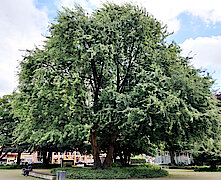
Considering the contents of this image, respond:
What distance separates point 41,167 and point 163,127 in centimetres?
2538

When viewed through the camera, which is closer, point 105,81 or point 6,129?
point 105,81

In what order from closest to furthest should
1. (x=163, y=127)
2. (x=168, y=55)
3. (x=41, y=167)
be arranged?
1. (x=163, y=127)
2. (x=168, y=55)
3. (x=41, y=167)

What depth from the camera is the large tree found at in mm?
13805

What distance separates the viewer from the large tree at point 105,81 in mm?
13805

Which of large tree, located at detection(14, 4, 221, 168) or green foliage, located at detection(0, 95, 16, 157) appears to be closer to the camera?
large tree, located at detection(14, 4, 221, 168)

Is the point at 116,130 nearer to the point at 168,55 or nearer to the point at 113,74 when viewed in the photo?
the point at 113,74

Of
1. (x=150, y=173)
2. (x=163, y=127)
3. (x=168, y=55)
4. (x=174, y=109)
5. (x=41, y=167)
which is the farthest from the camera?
(x=41, y=167)

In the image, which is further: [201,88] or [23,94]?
[23,94]

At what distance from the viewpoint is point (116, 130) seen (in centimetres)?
1683

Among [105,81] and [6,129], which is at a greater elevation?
[105,81]

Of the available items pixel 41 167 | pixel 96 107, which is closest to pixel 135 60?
pixel 96 107

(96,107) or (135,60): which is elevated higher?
(135,60)

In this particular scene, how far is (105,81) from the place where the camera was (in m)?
18.6

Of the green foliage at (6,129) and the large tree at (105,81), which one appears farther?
the green foliage at (6,129)
